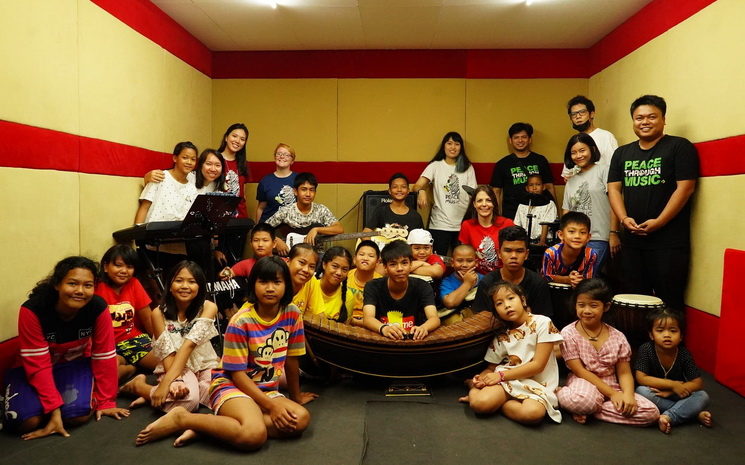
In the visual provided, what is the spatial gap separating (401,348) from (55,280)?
1.80 m

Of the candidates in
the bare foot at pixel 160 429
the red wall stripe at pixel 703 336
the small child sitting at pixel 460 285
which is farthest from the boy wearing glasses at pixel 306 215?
the red wall stripe at pixel 703 336

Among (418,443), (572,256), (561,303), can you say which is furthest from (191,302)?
(572,256)

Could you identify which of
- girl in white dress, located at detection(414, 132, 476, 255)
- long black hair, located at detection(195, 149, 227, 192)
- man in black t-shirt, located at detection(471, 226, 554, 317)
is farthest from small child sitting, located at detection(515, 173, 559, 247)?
long black hair, located at detection(195, 149, 227, 192)

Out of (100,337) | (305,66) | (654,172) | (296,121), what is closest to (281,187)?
(296,121)

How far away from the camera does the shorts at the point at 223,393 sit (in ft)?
8.20

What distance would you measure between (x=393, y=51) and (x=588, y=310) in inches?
163

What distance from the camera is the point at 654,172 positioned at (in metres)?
3.67

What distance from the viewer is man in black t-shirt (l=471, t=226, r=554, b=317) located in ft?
10.9

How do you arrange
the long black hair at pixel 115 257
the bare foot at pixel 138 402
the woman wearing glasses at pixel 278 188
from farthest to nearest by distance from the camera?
the woman wearing glasses at pixel 278 188
the long black hair at pixel 115 257
the bare foot at pixel 138 402

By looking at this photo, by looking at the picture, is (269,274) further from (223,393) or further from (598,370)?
(598,370)

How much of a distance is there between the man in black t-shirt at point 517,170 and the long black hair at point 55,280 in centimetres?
403

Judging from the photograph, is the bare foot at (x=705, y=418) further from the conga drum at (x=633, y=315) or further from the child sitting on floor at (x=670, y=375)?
the conga drum at (x=633, y=315)

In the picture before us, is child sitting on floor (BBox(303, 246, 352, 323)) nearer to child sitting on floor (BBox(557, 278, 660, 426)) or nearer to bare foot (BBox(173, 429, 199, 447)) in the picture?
bare foot (BBox(173, 429, 199, 447))

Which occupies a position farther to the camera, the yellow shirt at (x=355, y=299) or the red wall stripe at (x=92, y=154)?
the yellow shirt at (x=355, y=299)
